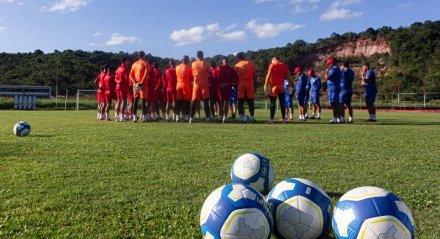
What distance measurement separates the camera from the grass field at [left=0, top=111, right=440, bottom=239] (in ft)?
13.5

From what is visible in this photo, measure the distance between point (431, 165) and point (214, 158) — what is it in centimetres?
355

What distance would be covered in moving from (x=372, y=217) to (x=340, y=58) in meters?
110

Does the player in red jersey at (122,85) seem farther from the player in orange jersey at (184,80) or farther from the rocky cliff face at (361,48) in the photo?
the rocky cliff face at (361,48)

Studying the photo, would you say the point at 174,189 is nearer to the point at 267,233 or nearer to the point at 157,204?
the point at 157,204

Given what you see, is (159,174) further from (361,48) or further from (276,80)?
(361,48)

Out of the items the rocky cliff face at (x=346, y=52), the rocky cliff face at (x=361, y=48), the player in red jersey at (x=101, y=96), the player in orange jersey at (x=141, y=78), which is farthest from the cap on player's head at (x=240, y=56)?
the rocky cliff face at (x=361, y=48)

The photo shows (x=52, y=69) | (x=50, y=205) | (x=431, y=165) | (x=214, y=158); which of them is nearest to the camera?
(x=50, y=205)

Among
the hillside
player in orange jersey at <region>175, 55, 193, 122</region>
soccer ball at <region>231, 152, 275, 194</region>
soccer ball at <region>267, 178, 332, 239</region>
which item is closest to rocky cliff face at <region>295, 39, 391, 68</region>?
the hillside

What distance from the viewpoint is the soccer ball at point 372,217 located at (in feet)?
10.4

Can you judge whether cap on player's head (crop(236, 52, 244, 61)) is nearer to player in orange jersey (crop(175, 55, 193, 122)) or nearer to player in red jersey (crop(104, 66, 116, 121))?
player in orange jersey (crop(175, 55, 193, 122))

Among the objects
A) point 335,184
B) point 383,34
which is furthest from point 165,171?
point 383,34

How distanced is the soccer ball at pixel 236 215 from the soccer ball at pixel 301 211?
20 cm

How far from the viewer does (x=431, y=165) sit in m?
7.12

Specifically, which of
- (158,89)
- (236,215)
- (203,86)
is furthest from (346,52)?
(236,215)
